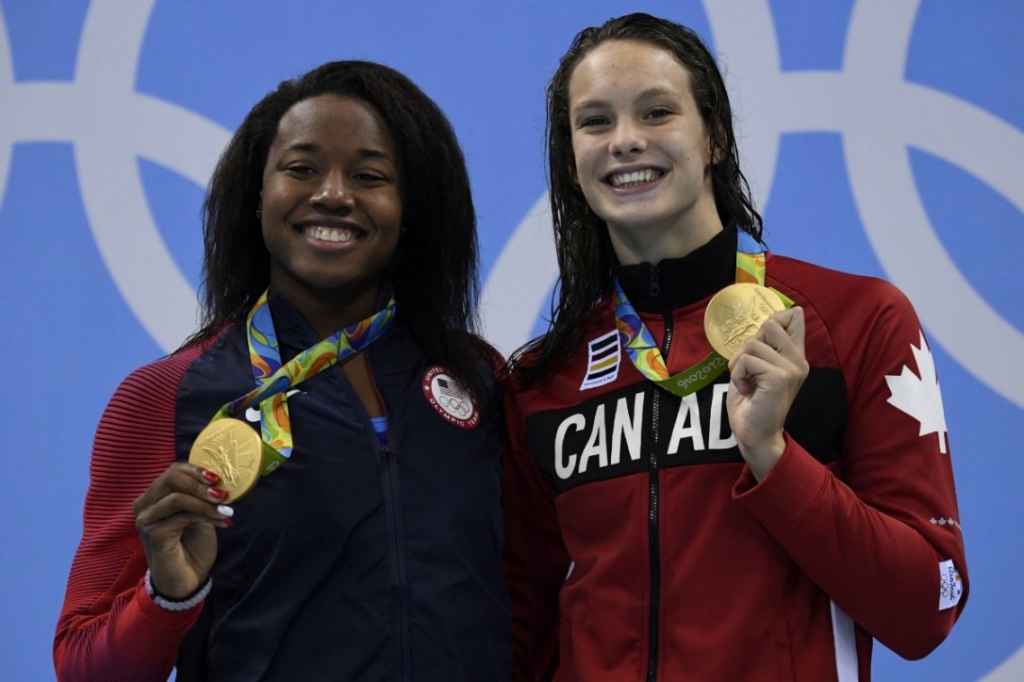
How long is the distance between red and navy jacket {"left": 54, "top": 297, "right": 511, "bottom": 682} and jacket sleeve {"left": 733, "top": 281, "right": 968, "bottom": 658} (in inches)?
17.1

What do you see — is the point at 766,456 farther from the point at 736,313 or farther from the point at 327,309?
the point at 327,309

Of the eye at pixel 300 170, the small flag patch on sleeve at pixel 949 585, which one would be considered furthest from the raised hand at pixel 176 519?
the small flag patch on sleeve at pixel 949 585

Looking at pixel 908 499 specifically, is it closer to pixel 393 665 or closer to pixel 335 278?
pixel 393 665

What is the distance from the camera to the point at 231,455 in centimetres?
170

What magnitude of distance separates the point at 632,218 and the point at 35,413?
6.19 feet

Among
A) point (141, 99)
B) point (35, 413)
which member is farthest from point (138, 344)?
point (141, 99)

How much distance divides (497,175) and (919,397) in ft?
5.14

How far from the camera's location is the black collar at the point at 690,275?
1928 millimetres

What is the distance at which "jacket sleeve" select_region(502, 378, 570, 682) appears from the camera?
81.4 inches

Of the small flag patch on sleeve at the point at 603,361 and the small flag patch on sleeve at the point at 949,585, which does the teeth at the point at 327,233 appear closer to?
the small flag patch on sleeve at the point at 603,361

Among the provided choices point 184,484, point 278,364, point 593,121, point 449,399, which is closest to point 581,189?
point 593,121

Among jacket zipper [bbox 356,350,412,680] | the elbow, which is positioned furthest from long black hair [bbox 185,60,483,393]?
the elbow

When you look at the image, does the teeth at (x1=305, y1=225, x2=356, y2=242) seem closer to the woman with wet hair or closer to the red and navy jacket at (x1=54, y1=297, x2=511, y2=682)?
the red and navy jacket at (x1=54, y1=297, x2=511, y2=682)

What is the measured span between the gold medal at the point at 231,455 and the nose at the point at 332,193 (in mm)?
360
